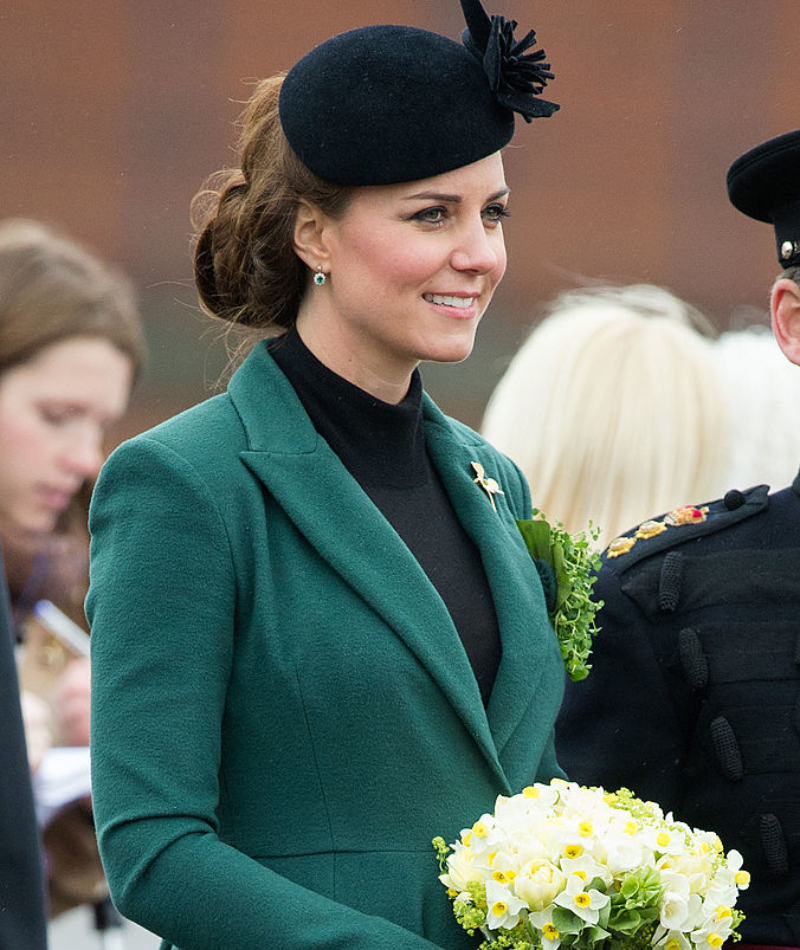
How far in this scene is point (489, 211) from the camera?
2750mm

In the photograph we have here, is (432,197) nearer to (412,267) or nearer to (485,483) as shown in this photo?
(412,267)

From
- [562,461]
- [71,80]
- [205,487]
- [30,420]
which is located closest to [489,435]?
[562,461]

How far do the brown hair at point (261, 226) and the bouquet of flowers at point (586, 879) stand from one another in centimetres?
89

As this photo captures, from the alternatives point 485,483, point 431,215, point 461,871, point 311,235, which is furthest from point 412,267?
point 461,871

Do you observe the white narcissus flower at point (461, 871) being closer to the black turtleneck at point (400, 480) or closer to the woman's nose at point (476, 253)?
the black turtleneck at point (400, 480)

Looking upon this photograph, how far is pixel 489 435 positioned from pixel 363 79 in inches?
72.7

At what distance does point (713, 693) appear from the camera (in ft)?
9.73

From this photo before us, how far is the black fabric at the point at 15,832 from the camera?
186 centimetres

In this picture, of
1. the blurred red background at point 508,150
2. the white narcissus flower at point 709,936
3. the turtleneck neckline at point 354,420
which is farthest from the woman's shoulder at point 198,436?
the blurred red background at point 508,150

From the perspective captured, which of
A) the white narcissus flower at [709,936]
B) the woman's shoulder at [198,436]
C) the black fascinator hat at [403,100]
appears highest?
the black fascinator hat at [403,100]

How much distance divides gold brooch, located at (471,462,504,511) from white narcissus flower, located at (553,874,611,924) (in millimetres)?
752

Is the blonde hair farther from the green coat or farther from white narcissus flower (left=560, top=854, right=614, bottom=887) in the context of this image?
white narcissus flower (left=560, top=854, right=614, bottom=887)

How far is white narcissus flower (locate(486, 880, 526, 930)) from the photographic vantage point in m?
2.34

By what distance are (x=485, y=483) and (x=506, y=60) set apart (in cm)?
68
